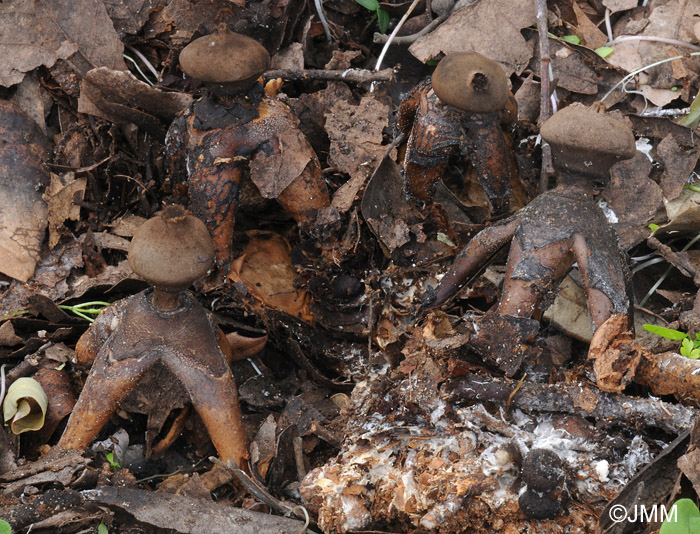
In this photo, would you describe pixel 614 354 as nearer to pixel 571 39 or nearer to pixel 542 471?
pixel 542 471

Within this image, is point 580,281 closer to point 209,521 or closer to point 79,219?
point 209,521

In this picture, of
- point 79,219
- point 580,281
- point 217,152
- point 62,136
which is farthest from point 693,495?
point 62,136

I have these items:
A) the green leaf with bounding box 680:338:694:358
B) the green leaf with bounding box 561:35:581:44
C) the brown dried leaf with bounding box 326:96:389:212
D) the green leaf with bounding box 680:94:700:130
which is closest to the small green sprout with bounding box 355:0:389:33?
the brown dried leaf with bounding box 326:96:389:212

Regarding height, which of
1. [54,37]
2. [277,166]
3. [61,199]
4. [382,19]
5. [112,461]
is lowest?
[112,461]

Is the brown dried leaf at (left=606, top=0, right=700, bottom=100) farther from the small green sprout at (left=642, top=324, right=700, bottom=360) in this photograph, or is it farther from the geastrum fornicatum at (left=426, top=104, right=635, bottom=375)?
the small green sprout at (left=642, top=324, right=700, bottom=360)

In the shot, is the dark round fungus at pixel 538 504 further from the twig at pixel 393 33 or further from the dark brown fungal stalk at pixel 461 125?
the twig at pixel 393 33

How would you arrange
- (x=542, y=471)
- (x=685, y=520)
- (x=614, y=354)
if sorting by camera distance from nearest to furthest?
(x=685, y=520) → (x=542, y=471) → (x=614, y=354)

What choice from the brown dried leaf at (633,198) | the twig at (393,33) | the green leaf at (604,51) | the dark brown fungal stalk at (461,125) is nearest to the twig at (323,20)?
the twig at (393,33)

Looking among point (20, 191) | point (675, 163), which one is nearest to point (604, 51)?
point (675, 163)
